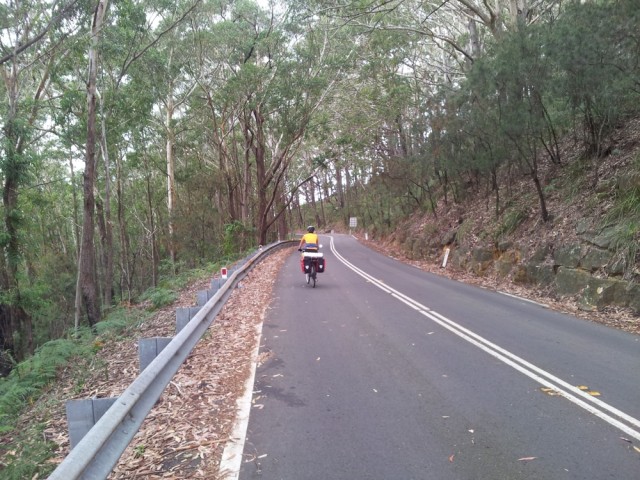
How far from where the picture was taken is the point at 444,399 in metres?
5.14

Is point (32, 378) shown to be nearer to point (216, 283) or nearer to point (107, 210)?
point (216, 283)

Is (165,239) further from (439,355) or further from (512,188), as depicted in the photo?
(439,355)

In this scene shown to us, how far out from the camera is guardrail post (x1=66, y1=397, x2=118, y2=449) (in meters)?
3.36

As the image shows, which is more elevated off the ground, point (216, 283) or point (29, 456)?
point (216, 283)

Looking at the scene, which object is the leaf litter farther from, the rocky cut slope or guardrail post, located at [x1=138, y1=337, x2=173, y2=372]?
the rocky cut slope

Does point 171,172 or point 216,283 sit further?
point 171,172

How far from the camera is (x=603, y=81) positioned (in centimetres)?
1142

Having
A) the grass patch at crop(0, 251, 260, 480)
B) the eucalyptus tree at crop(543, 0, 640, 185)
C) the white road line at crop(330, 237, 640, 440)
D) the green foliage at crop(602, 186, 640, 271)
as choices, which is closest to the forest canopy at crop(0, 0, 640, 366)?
the eucalyptus tree at crop(543, 0, 640, 185)

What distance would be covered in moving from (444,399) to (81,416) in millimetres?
3541

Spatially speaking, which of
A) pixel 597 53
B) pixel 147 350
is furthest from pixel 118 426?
pixel 597 53

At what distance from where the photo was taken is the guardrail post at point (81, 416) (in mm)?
3363

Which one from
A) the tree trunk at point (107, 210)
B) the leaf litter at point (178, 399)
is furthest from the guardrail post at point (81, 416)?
the tree trunk at point (107, 210)

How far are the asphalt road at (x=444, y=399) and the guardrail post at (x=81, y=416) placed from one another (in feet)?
3.98

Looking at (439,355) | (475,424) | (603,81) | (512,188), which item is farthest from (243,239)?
(475,424)
